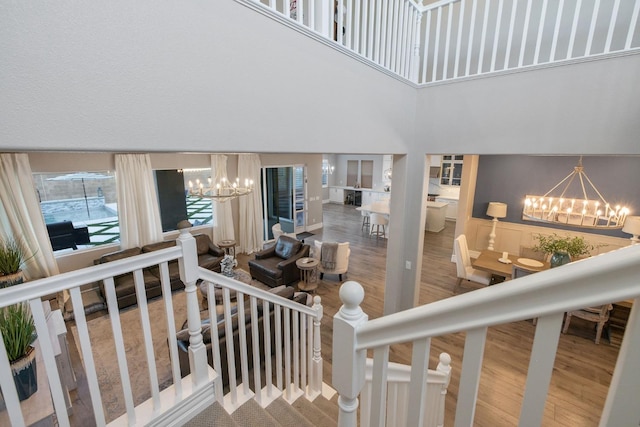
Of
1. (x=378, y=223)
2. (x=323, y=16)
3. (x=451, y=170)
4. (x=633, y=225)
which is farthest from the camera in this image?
(x=451, y=170)

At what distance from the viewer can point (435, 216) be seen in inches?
362

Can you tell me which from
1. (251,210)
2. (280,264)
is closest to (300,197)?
(251,210)

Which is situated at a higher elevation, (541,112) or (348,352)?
(541,112)

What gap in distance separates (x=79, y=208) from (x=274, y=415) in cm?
556

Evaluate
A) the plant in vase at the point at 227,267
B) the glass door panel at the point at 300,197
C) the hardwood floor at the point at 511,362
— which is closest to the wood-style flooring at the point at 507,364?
the hardwood floor at the point at 511,362

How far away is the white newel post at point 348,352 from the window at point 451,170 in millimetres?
10472

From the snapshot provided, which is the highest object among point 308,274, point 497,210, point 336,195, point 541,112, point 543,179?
point 541,112

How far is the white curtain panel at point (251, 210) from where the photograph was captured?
282 inches

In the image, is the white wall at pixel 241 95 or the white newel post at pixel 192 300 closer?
the white wall at pixel 241 95

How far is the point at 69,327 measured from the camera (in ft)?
13.9

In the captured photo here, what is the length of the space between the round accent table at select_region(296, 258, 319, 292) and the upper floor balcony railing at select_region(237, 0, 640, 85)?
3.46 m

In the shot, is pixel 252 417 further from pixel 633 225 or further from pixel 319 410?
pixel 633 225

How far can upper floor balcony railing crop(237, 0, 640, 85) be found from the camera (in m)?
2.27

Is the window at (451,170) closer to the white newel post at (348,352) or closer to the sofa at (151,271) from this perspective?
the sofa at (151,271)
